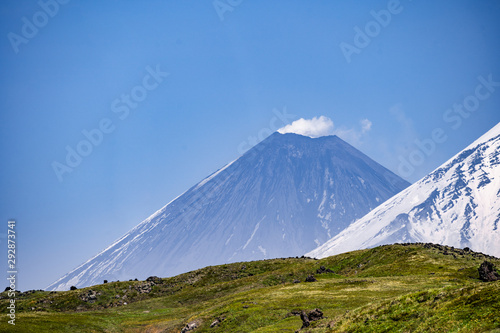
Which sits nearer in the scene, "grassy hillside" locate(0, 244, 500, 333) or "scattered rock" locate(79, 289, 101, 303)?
"grassy hillside" locate(0, 244, 500, 333)

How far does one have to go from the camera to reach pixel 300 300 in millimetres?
58156

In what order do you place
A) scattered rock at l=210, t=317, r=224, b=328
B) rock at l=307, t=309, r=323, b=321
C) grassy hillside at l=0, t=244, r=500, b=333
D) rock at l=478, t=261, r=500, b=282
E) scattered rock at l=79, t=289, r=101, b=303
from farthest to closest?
1. scattered rock at l=79, t=289, r=101, b=303
2. rock at l=478, t=261, r=500, b=282
3. scattered rock at l=210, t=317, r=224, b=328
4. rock at l=307, t=309, r=323, b=321
5. grassy hillside at l=0, t=244, r=500, b=333

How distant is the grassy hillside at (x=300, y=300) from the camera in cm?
2881

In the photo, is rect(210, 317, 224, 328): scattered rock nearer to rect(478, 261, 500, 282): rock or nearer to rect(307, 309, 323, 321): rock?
rect(307, 309, 323, 321): rock

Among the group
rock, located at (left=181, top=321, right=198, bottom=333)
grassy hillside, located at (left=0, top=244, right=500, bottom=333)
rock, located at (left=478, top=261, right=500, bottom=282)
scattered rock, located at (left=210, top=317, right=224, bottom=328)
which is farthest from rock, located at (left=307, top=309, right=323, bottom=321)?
rock, located at (left=478, top=261, right=500, bottom=282)

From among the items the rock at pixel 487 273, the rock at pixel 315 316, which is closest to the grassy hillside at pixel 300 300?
the rock at pixel 487 273

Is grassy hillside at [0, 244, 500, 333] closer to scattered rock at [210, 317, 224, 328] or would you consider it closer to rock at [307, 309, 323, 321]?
scattered rock at [210, 317, 224, 328]

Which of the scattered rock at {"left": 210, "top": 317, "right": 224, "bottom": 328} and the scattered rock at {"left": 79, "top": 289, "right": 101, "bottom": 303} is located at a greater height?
the scattered rock at {"left": 79, "top": 289, "right": 101, "bottom": 303}

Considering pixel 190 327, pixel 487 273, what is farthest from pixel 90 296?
pixel 487 273

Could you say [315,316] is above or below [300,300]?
below

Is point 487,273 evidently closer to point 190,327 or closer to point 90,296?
point 190,327

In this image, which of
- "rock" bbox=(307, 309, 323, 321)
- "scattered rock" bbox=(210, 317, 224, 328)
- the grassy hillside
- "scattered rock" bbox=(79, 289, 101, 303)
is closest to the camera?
the grassy hillside

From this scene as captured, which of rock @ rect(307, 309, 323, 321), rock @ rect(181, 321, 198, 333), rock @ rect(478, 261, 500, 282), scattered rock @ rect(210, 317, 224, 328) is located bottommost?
rock @ rect(478, 261, 500, 282)

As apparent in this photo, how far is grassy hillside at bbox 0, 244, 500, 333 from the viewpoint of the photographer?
94.5 ft
